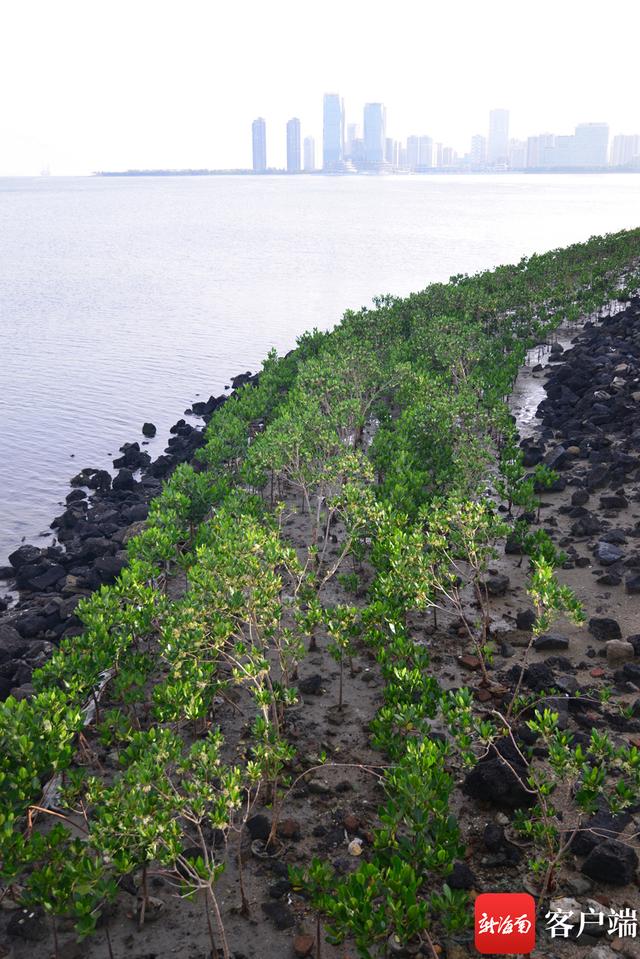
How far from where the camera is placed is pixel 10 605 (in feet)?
68.5

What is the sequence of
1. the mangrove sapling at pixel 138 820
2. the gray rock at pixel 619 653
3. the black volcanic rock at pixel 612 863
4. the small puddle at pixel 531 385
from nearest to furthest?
the mangrove sapling at pixel 138 820 < the black volcanic rock at pixel 612 863 < the gray rock at pixel 619 653 < the small puddle at pixel 531 385

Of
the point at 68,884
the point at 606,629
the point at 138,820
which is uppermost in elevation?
the point at 138,820

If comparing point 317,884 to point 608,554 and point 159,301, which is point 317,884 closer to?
point 608,554

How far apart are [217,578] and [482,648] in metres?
5.31

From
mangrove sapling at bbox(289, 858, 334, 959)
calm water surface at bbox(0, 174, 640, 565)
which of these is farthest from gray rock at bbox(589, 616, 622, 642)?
calm water surface at bbox(0, 174, 640, 565)

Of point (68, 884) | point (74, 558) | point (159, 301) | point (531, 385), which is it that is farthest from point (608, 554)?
point (159, 301)
